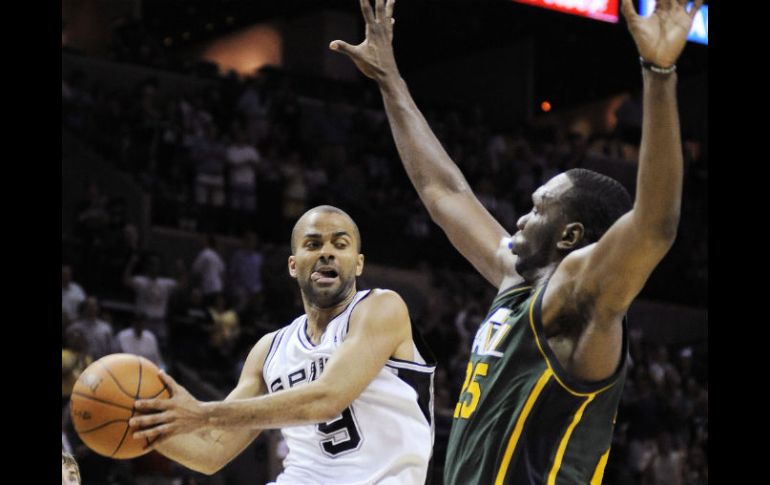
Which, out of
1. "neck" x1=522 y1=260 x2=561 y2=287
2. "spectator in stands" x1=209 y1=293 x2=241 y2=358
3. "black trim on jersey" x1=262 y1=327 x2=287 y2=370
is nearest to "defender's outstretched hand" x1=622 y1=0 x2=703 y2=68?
"neck" x1=522 y1=260 x2=561 y2=287

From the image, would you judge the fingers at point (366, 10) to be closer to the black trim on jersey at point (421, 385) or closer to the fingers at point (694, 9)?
the black trim on jersey at point (421, 385)

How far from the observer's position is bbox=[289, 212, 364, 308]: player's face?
18.1 feet

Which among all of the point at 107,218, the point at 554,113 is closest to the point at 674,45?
the point at 107,218

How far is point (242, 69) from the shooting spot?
2614 cm

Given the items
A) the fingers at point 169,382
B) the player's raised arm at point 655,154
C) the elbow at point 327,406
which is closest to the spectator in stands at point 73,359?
the elbow at point 327,406

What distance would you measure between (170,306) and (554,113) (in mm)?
18639

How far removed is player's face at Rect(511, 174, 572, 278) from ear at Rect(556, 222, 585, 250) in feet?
0.06

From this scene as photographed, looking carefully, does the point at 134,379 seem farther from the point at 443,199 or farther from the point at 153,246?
the point at 153,246

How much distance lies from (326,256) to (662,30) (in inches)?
95.9

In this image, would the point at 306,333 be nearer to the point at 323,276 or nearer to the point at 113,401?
the point at 323,276

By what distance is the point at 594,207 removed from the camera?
3.91 metres

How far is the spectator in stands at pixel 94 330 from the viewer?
37.6 feet

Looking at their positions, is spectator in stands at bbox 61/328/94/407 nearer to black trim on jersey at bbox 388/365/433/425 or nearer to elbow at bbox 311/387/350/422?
black trim on jersey at bbox 388/365/433/425

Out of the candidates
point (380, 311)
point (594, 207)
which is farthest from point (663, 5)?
point (380, 311)
